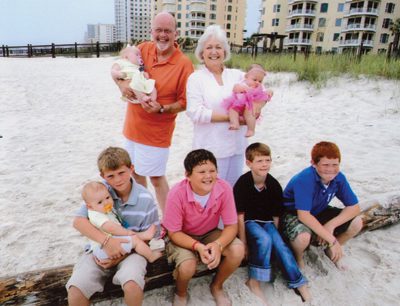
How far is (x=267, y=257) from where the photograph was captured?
2.18 m

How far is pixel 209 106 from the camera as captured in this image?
2367 mm

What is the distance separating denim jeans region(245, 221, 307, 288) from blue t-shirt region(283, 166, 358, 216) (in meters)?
0.35

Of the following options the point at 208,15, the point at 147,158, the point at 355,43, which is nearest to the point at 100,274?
the point at 147,158

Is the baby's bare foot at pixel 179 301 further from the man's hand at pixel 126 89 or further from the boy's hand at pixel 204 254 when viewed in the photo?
the man's hand at pixel 126 89

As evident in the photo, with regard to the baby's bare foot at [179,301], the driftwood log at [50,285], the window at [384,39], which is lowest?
the baby's bare foot at [179,301]

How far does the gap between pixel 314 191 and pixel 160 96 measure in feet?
4.91

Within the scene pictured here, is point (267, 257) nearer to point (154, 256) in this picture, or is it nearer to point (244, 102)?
point (154, 256)

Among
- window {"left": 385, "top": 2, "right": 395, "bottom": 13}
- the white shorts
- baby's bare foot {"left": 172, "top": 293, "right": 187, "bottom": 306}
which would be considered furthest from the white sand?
window {"left": 385, "top": 2, "right": 395, "bottom": 13}

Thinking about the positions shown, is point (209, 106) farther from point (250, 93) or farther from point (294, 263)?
point (294, 263)

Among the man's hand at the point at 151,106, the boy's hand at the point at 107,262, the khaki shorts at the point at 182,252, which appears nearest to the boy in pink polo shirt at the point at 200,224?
the khaki shorts at the point at 182,252

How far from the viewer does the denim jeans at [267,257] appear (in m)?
2.17

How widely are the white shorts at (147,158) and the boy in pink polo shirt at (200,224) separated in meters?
0.68

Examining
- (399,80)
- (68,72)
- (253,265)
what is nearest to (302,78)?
Answer: (399,80)

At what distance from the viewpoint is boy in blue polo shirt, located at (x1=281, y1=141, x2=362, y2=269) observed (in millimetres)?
2266
